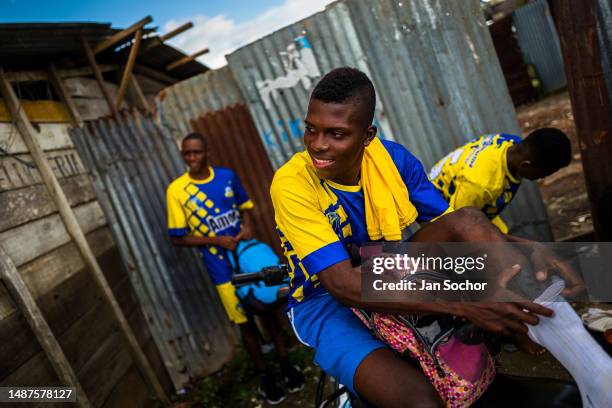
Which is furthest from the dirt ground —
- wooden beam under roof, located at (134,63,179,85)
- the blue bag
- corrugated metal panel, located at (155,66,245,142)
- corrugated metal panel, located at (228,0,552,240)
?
wooden beam under roof, located at (134,63,179,85)

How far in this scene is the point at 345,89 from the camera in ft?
5.32

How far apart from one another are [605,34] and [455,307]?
2915mm

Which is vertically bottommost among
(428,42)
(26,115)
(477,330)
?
(477,330)

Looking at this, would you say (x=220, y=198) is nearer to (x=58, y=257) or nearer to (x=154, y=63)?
(x=58, y=257)

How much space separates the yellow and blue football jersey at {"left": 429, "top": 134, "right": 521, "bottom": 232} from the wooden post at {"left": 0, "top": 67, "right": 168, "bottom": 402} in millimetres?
2991

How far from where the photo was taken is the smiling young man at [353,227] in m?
1.39

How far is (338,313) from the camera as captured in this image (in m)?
1.75

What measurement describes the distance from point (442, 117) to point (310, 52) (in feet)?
4.66

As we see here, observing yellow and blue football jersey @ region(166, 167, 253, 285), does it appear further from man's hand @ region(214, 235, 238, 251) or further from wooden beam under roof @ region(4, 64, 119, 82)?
wooden beam under roof @ region(4, 64, 119, 82)

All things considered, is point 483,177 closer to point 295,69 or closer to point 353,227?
point 353,227

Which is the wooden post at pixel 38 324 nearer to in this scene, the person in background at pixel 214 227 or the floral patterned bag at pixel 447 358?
the person in background at pixel 214 227

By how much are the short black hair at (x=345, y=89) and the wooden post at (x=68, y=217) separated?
2799 millimetres

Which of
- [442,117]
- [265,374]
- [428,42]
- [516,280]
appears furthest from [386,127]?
[516,280]

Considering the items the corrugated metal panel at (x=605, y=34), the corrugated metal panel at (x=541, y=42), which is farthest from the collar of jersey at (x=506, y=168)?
the corrugated metal panel at (x=541, y=42)
